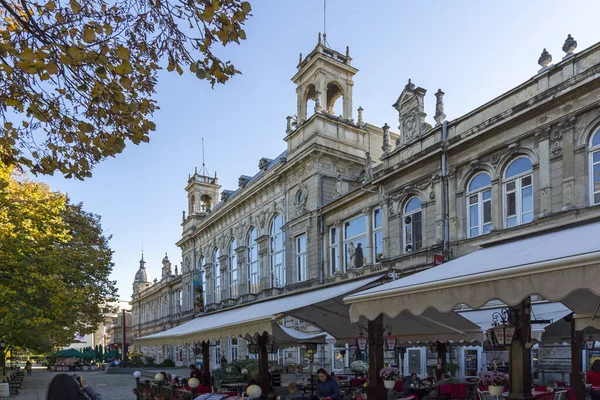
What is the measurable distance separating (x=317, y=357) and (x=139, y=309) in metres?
65.4

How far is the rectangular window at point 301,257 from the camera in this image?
2972 cm

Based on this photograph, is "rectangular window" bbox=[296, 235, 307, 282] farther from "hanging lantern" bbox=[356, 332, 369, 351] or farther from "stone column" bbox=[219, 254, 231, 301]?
"hanging lantern" bbox=[356, 332, 369, 351]

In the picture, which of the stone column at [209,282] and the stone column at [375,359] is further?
the stone column at [209,282]

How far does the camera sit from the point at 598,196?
14.7m

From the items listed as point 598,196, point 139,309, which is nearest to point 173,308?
point 139,309

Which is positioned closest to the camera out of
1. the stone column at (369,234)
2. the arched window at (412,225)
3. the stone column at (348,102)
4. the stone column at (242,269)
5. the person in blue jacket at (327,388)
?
the person in blue jacket at (327,388)

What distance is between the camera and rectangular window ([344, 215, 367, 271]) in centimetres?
2520

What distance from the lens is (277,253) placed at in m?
33.1

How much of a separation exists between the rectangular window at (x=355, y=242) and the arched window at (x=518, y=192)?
28.2 feet

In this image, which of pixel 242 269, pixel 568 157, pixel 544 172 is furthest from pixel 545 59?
pixel 242 269

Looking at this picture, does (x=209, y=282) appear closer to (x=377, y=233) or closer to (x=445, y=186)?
(x=377, y=233)

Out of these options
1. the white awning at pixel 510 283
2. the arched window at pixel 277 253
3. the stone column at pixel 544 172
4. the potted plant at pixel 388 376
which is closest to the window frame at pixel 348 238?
the arched window at pixel 277 253

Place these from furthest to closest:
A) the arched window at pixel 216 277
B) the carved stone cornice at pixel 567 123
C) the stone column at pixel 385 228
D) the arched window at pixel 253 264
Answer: the arched window at pixel 216 277, the arched window at pixel 253 264, the stone column at pixel 385 228, the carved stone cornice at pixel 567 123

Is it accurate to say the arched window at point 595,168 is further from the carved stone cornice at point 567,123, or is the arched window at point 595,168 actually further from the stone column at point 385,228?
the stone column at point 385,228
